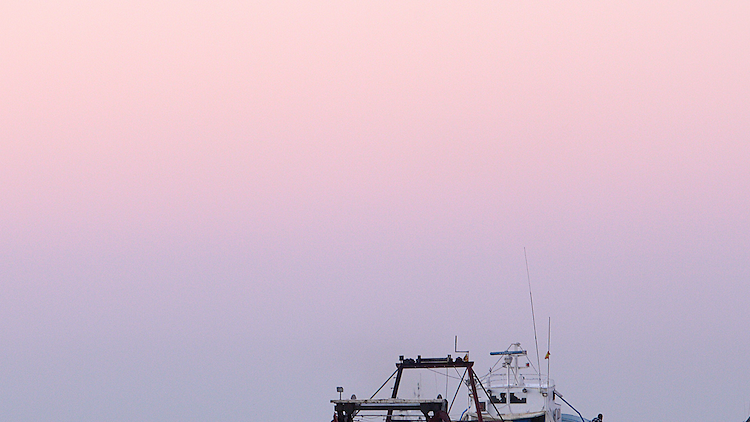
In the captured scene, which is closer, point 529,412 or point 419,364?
point 419,364

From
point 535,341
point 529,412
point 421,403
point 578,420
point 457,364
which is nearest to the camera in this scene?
point 421,403

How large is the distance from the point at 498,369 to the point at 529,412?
12.9 ft

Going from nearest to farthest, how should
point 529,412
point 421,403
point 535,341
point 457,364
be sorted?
point 421,403 < point 457,364 < point 529,412 < point 535,341

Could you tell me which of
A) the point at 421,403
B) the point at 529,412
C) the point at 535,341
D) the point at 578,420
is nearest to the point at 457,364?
the point at 421,403

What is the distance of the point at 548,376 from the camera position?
67188 mm

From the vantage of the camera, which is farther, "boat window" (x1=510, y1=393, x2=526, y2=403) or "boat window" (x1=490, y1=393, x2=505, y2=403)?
"boat window" (x1=510, y1=393, x2=526, y2=403)

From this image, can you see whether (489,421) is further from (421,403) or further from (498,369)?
(421,403)

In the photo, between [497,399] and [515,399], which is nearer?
[497,399]

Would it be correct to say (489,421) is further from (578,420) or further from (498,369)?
(578,420)

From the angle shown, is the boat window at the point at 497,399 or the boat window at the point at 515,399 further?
the boat window at the point at 515,399

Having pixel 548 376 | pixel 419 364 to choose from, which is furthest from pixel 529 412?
pixel 419 364

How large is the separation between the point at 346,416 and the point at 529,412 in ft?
69.9

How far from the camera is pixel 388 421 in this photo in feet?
172

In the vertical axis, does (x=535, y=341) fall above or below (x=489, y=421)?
above
